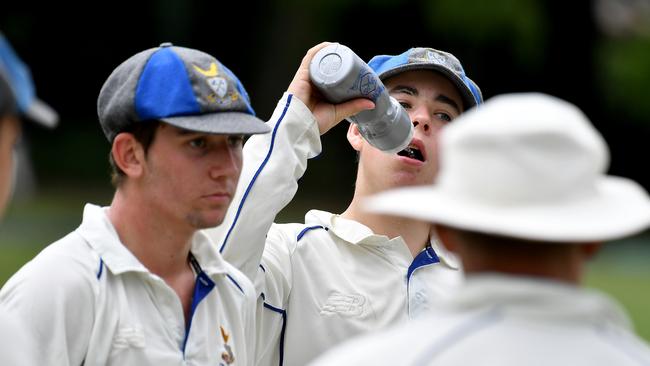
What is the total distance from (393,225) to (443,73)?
0.58m

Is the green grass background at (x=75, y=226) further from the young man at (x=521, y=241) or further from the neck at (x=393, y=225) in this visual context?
the young man at (x=521, y=241)

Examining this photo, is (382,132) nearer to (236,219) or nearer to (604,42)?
(236,219)

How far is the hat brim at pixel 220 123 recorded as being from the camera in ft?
12.0

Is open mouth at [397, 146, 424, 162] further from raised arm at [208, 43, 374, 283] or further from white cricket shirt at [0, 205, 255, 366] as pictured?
white cricket shirt at [0, 205, 255, 366]

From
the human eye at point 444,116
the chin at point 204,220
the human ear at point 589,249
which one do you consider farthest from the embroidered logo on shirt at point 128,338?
the human eye at point 444,116

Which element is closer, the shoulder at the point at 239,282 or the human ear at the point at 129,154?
the human ear at the point at 129,154

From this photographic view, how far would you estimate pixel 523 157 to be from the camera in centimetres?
240

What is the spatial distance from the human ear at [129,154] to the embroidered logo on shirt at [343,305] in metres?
0.92

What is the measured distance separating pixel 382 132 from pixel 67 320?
4.62 ft

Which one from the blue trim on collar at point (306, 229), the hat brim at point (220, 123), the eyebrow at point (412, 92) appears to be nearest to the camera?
the hat brim at point (220, 123)

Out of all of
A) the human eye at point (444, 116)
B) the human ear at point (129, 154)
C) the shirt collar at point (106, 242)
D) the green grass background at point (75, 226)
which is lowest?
the green grass background at point (75, 226)

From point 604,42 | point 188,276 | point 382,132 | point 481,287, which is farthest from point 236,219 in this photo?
point 604,42

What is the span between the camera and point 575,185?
8.00 ft

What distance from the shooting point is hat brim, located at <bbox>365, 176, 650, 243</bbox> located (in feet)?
7.75
